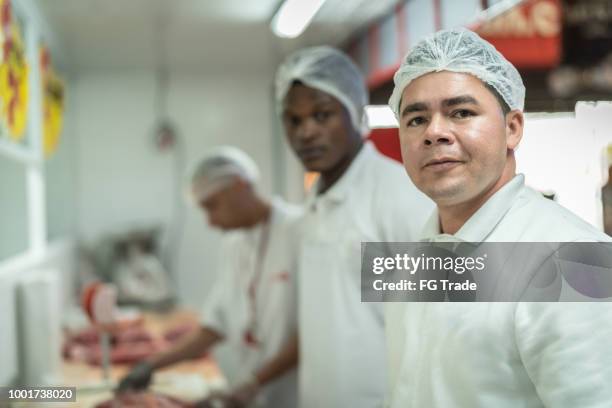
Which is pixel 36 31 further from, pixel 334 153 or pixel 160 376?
pixel 160 376

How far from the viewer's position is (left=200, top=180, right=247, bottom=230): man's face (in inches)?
65.5

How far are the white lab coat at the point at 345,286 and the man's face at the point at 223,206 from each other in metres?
0.44

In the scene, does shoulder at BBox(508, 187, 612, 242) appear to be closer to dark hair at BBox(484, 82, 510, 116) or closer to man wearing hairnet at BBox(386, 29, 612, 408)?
man wearing hairnet at BBox(386, 29, 612, 408)

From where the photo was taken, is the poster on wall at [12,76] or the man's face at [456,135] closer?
→ the man's face at [456,135]

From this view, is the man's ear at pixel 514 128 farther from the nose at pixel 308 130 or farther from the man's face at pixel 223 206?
the man's face at pixel 223 206

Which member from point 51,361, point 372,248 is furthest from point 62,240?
point 372,248

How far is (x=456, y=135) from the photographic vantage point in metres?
0.74

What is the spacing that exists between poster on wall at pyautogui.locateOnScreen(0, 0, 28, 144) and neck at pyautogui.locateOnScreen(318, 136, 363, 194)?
2.51 ft

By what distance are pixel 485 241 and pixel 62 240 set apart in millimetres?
1369

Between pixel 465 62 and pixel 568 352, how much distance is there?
377 mm

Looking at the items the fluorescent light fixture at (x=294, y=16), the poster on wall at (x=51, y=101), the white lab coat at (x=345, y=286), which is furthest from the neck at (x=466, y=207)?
the poster on wall at (x=51, y=101)

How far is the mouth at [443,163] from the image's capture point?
75 centimetres

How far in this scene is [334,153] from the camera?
1.14 m

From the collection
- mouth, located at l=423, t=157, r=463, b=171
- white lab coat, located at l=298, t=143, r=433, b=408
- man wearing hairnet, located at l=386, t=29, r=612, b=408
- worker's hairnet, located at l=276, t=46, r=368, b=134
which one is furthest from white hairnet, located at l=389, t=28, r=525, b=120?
worker's hairnet, located at l=276, t=46, r=368, b=134
